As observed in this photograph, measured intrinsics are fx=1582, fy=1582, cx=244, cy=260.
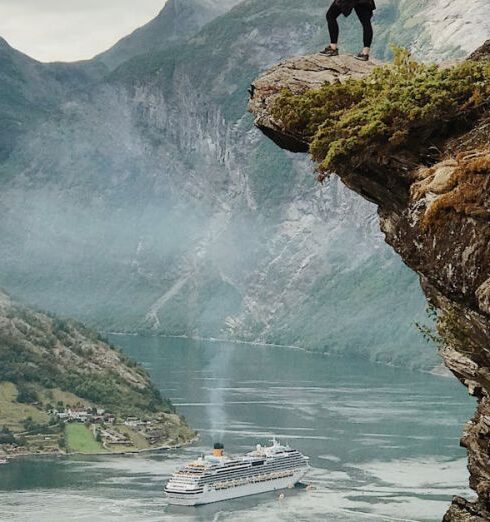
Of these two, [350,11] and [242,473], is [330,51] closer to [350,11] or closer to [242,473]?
[350,11]

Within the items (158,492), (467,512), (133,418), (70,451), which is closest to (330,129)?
(467,512)

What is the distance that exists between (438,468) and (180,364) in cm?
9143

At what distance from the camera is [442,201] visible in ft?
42.7

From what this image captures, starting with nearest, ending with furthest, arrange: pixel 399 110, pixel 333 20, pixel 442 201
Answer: pixel 442 201 < pixel 399 110 < pixel 333 20

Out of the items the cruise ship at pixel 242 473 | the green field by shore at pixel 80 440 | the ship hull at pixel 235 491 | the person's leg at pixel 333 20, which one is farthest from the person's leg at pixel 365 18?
the green field by shore at pixel 80 440

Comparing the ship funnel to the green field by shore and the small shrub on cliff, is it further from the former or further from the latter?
the small shrub on cliff

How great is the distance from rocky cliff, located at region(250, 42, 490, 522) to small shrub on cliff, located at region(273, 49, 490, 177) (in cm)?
3

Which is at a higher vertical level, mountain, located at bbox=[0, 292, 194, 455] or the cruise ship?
mountain, located at bbox=[0, 292, 194, 455]

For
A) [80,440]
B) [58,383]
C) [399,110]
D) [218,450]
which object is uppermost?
[58,383]


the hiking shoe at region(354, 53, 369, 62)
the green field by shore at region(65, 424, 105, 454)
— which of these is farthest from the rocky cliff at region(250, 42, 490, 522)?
the green field by shore at region(65, 424, 105, 454)

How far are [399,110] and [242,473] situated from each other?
314 feet

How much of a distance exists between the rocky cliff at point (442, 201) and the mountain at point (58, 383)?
327 ft

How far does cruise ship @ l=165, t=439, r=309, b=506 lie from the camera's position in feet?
Answer: 340

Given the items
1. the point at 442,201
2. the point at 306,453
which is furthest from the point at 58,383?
the point at 442,201
